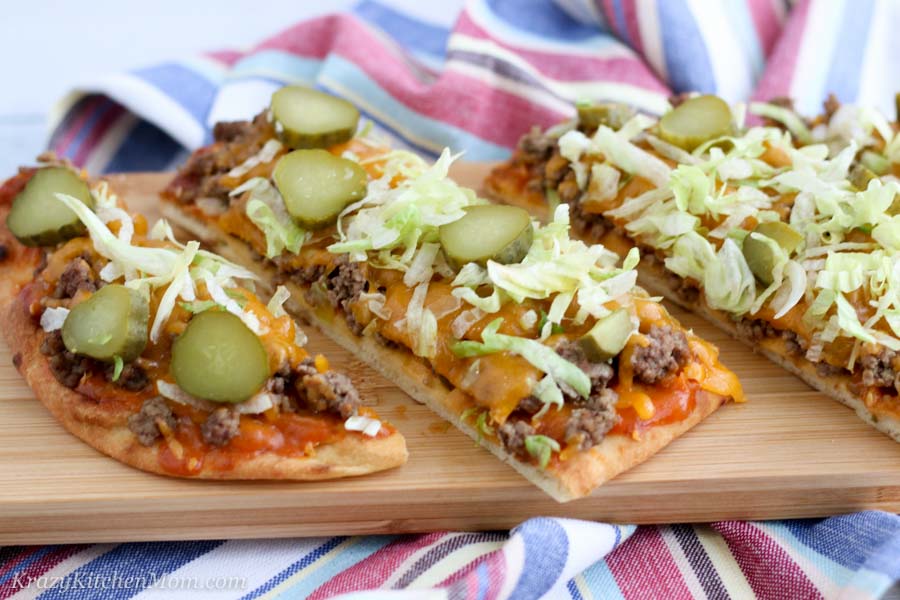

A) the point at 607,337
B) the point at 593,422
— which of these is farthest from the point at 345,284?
the point at 593,422

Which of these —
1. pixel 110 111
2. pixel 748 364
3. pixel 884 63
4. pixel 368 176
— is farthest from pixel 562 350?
pixel 884 63

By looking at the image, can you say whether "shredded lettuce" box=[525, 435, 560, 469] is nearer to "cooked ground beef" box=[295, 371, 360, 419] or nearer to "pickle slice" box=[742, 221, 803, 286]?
"cooked ground beef" box=[295, 371, 360, 419]

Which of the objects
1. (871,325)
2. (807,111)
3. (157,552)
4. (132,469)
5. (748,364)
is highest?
(807,111)

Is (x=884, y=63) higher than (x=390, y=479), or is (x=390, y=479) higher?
(x=884, y=63)

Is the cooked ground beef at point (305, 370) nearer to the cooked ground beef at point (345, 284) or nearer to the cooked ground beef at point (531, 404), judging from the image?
the cooked ground beef at point (345, 284)

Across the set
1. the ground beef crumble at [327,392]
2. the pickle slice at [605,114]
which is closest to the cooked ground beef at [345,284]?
the ground beef crumble at [327,392]

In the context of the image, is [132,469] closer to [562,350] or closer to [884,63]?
[562,350]

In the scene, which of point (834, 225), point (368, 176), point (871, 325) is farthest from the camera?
point (368, 176)
